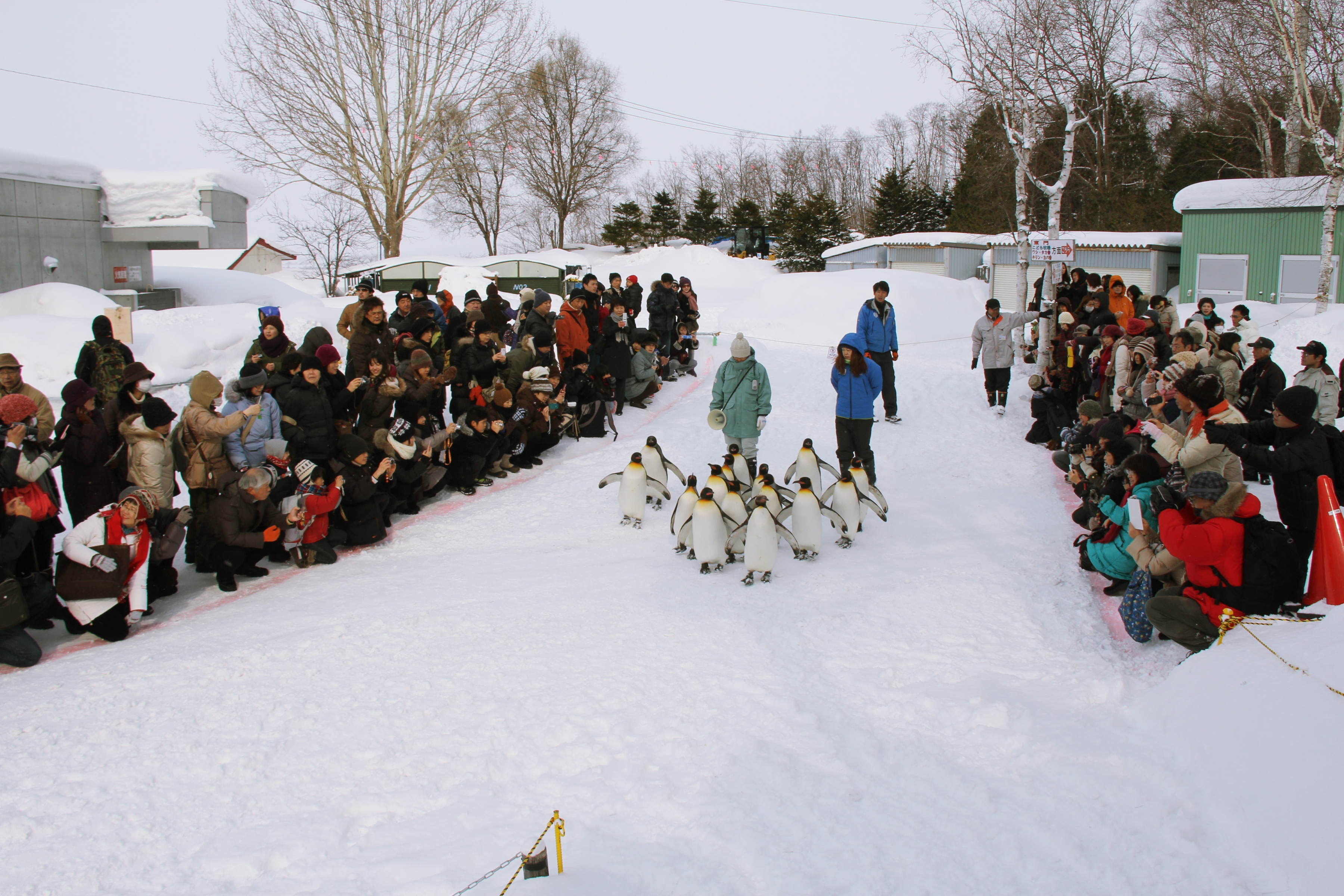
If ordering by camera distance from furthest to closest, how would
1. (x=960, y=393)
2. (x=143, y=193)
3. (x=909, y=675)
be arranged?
(x=143, y=193)
(x=960, y=393)
(x=909, y=675)

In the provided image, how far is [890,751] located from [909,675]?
732 mm

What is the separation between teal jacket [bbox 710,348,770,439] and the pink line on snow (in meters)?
2.15

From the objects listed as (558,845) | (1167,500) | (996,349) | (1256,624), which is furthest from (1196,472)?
(996,349)

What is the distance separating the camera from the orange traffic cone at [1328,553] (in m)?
3.92

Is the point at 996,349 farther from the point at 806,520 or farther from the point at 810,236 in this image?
the point at 810,236

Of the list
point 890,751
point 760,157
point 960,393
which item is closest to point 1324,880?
point 890,751

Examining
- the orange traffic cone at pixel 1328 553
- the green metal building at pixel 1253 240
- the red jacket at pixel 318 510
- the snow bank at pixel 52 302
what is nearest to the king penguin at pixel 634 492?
the red jacket at pixel 318 510

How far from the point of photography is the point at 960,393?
36.6 ft

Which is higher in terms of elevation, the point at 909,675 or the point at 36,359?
the point at 36,359

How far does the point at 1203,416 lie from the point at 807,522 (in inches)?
97.0

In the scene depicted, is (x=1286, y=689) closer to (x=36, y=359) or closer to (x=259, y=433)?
(x=259, y=433)

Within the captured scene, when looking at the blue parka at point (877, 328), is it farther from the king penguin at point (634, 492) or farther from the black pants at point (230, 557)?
the black pants at point (230, 557)

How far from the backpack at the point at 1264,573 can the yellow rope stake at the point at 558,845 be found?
3248mm

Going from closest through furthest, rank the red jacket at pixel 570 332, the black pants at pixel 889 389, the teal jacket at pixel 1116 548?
the teal jacket at pixel 1116 548, the red jacket at pixel 570 332, the black pants at pixel 889 389
